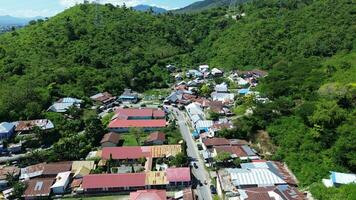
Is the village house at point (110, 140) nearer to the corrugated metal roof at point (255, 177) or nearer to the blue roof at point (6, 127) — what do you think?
the blue roof at point (6, 127)

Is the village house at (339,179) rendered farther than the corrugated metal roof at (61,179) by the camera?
No

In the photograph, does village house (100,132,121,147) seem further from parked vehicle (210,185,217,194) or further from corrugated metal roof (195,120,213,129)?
parked vehicle (210,185,217,194)

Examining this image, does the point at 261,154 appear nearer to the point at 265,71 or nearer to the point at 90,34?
the point at 265,71

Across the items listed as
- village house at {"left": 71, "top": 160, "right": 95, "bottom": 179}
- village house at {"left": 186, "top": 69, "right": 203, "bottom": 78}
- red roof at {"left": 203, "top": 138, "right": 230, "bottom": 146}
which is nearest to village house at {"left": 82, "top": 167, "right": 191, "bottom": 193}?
village house at {"left": 71, "top": 160, "right": 95, "bottom": 179}

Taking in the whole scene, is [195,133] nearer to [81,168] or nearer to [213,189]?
[213,189]

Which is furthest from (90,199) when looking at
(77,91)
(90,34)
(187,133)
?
(90,34)

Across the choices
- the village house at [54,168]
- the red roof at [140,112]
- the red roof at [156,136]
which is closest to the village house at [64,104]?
the red roof at [140,112]

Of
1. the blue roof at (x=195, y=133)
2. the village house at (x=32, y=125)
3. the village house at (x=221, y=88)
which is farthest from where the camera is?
the village house at (x=221, y=88)
